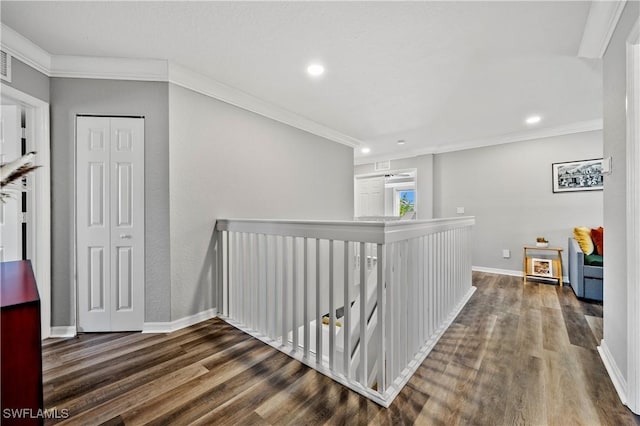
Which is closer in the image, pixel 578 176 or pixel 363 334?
pixel 363 334

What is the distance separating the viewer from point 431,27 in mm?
1896

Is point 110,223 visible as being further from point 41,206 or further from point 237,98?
point 237,98

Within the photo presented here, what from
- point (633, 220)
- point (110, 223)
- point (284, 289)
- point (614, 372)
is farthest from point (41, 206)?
point (614, 372)

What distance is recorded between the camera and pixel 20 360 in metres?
0.92

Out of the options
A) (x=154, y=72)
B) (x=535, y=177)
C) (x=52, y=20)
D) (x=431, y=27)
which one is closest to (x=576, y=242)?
(x=535, y=177)

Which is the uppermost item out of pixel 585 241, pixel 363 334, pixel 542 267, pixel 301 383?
pixel 585 241

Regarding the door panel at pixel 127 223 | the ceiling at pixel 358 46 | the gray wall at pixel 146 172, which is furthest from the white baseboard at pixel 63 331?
the ceiling at pixel 358 46

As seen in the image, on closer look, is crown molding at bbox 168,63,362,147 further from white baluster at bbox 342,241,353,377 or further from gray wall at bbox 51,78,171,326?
white baluster at bbox 342,241,353,377

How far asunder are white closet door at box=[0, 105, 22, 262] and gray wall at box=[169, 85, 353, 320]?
111cm

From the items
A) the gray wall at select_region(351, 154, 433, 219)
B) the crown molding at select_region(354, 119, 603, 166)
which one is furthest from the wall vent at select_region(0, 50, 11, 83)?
the gray wall at select_region(351, 154, 433, 219)

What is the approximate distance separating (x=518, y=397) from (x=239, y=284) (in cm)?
218

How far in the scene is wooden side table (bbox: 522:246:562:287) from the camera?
3988mm

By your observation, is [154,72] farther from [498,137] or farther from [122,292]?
[498,137]

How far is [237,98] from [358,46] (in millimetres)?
1419
